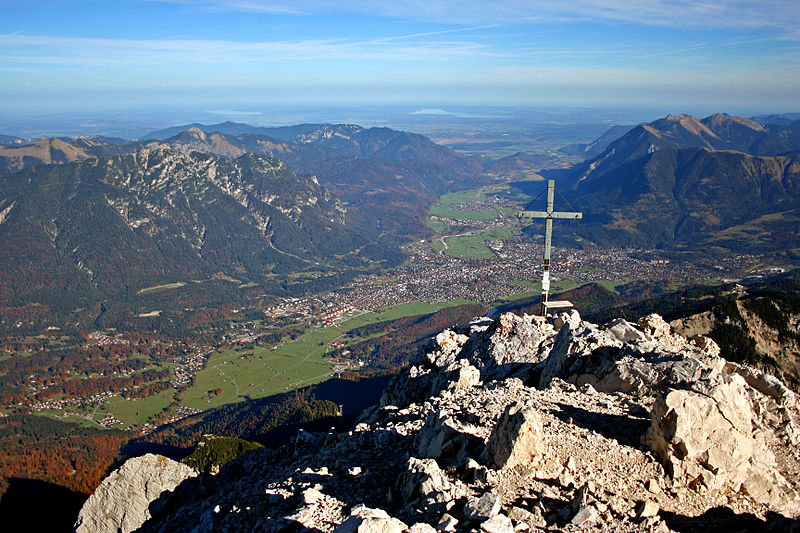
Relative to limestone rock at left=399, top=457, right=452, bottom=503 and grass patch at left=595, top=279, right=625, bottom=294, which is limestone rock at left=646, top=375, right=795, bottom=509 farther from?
grass patch at left=595, top=279, right=625, bottom=294

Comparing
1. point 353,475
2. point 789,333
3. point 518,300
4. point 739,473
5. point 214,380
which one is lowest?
point 214,380

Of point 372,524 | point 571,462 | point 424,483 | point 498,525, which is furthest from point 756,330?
point 372,524

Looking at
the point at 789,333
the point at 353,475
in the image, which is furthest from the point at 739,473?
the point at 789,333

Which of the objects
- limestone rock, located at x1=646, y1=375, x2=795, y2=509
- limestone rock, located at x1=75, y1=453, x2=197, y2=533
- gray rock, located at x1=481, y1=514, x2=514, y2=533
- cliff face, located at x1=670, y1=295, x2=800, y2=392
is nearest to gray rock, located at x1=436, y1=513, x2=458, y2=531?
gray rock, located at x1=481, y1=514, x2=514, y2=533

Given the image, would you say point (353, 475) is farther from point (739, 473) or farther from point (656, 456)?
point (739, 473)

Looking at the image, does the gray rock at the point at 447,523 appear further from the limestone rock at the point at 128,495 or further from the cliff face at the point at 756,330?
the cliff face at the point at 756,330

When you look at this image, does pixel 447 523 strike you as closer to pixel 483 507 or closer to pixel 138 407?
pixel 483 507

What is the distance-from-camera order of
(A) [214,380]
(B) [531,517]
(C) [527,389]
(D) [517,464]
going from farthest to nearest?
(A) [214,380], (C) [527,389], (D) [517,464], (B) [531,517]
